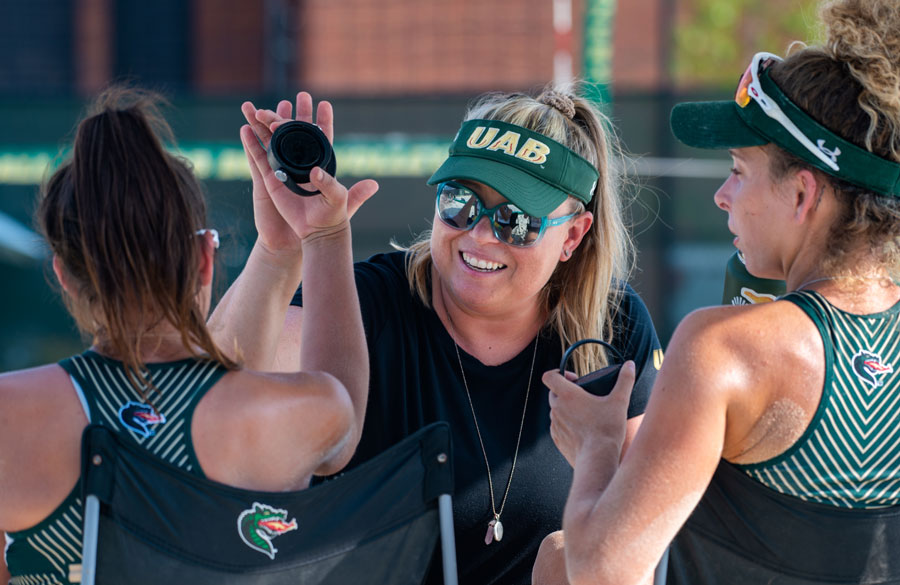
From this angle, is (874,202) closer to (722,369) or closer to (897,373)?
(897,373)

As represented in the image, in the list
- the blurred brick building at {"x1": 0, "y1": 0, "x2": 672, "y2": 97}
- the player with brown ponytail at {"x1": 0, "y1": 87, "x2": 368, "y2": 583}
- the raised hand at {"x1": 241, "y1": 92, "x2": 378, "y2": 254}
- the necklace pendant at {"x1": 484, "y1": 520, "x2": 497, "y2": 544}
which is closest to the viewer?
the player with brown ponytail at {"x1": 0, "y1": 87, "x2": 368, "y2": 583}

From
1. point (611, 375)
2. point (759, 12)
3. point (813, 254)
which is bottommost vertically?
point (759, 12)

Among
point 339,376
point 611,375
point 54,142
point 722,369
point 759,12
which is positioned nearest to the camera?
point 722,369

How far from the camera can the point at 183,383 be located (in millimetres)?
1718

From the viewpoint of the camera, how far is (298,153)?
2105 millimetres

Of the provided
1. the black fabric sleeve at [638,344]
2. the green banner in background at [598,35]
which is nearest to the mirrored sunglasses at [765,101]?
the black fabric sleeve at [638,344]

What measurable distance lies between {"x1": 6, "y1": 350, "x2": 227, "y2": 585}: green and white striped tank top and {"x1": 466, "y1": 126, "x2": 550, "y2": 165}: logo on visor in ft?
3.55

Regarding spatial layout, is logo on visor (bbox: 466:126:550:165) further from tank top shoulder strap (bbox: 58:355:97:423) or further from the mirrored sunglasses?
tank top shoulder strap (bbox: 58:355:97:423)

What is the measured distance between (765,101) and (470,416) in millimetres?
1066

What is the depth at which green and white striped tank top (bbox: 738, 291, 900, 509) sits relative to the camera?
1.72 m

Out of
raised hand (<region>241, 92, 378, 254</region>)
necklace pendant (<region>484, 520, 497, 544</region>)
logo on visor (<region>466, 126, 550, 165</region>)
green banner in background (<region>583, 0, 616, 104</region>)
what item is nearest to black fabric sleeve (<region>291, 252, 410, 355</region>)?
raised hand (<region>241, 92, 378, 254</region>)

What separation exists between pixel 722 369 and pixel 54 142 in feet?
19.3

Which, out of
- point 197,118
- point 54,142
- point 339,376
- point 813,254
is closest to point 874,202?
point 813,254

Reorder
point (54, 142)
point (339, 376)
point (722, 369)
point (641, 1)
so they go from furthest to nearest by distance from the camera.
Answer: point (641, 1)
point (54, 142)
point (339, 376)
point (722, 369)
